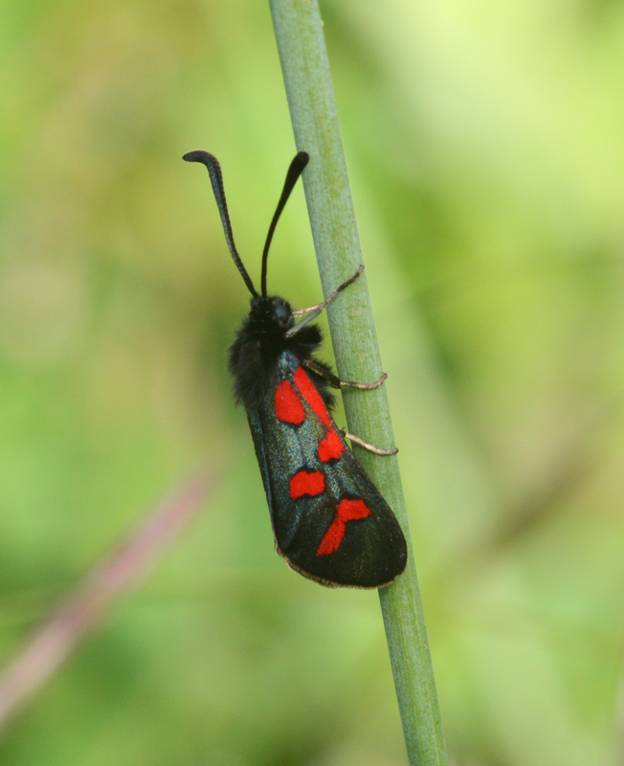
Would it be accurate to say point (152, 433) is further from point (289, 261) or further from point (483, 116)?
point (483, 116)

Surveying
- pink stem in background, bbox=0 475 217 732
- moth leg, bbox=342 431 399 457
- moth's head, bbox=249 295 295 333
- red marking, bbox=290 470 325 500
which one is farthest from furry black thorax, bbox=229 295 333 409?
pink stem in background, bbox=0 475 217 732

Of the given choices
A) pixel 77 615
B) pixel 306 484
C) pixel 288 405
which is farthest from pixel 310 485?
pixel 77 615

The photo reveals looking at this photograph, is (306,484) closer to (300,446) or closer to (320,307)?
(300,446)

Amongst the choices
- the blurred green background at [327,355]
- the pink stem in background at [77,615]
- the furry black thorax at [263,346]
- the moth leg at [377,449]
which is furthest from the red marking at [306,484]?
the blurred green background at [327,355]

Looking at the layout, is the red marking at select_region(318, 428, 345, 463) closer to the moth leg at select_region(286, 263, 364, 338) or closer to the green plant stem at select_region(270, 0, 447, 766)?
the moth leg at select_region(286, 263, 364, 338)

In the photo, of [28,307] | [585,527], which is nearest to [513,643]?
[585,527]
